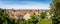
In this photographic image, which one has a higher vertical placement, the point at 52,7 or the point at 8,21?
the point at 52,7

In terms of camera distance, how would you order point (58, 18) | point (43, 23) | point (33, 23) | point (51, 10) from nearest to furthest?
1. point (58, 18)
2. point (51, 10)
3. point (33, 23)
4. point (43, 23)

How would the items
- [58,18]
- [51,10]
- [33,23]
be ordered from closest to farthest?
[58,18] → [51,10] → [33,23]

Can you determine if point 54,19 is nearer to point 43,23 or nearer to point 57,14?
point 57,14

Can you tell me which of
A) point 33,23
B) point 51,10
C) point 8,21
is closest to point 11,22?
point 8,21

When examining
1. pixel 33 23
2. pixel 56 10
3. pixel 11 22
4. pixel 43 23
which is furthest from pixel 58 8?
pixel 43 23

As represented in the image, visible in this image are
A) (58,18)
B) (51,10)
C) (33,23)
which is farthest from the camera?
(33,23)

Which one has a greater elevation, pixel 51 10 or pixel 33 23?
pixel 51 10

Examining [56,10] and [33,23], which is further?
[33,23]

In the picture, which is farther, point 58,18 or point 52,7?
point 52,7

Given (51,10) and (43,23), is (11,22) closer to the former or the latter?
(51,10)
